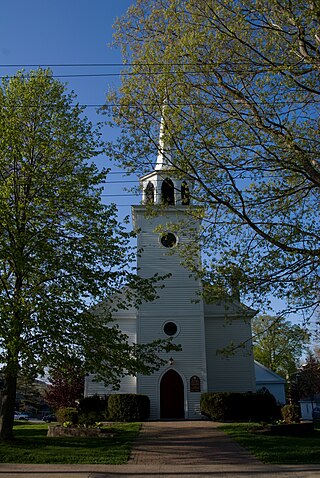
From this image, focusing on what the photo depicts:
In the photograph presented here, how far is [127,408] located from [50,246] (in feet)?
39.7

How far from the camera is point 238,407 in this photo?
2309 cm

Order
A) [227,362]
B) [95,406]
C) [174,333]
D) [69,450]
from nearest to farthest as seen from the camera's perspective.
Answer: [69,450] < [95,406] < [174,333] < [227,362]

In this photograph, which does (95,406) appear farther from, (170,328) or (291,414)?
(291,414)

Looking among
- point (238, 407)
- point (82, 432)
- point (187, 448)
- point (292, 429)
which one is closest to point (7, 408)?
point (82, 432)

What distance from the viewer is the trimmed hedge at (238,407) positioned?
22.8 metres

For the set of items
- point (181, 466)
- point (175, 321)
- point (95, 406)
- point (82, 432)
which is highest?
point (175, 321)

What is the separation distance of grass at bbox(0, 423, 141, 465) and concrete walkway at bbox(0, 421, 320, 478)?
0.47 meters

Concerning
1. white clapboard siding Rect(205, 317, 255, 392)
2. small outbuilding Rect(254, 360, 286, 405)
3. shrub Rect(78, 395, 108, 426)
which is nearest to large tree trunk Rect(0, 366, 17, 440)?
shrub Rect(78, 395, 108, 426)

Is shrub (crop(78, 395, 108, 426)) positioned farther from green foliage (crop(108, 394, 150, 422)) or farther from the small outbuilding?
the small outbuilding

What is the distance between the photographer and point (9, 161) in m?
15.3

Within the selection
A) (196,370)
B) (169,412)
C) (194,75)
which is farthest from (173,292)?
(194,75)

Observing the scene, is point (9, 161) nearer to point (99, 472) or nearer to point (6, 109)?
point (6, 109)

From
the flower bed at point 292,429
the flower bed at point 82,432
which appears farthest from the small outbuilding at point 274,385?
the flower bed at point 82,432

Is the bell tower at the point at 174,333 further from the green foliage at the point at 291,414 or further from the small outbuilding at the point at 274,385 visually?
the small outbuilding at the point at 274,385
